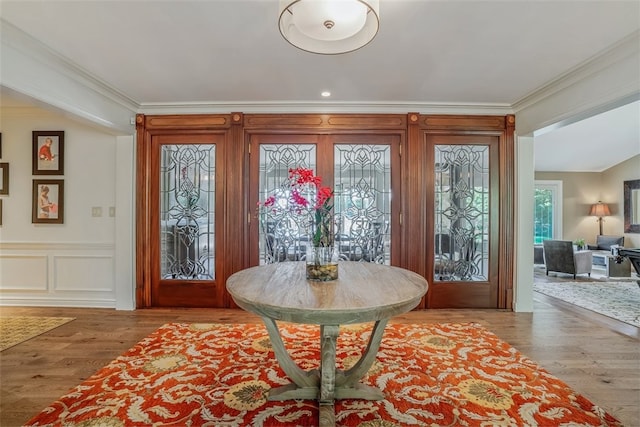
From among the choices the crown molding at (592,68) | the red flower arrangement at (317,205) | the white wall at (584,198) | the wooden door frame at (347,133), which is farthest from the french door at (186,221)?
the white wall at (584,198)

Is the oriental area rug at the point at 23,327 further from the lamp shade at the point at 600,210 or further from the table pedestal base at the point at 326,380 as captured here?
the lamp shade at the point at 600,210

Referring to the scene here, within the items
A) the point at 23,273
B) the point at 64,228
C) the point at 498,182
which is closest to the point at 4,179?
the point at 64,228

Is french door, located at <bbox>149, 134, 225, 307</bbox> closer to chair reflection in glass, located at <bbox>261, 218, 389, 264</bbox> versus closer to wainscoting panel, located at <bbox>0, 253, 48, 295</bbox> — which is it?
chair reflection in glass, located at <bbox>261, 218, 389, 264</bbox>

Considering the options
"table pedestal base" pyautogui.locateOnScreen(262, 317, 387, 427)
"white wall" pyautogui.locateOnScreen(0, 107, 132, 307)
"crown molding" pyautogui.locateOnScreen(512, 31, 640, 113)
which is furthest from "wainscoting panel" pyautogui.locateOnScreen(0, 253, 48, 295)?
"crown molding" pyautogui.locateOnScreen(512, 31, 640, 113)

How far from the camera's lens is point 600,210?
7551 mm

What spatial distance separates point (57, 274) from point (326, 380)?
3.83m

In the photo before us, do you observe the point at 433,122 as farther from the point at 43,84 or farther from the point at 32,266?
the point at 32,266

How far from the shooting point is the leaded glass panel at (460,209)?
3.65 metres

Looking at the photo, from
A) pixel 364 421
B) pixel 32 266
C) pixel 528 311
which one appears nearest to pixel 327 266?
pixel 364 421

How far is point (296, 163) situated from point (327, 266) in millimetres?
2086

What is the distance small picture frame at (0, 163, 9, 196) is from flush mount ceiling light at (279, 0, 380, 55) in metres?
4.31

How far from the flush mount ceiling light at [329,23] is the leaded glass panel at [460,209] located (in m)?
2.39

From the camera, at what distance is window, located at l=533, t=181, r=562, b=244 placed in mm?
7879

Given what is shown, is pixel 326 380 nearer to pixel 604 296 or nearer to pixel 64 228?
pixel 64 228
